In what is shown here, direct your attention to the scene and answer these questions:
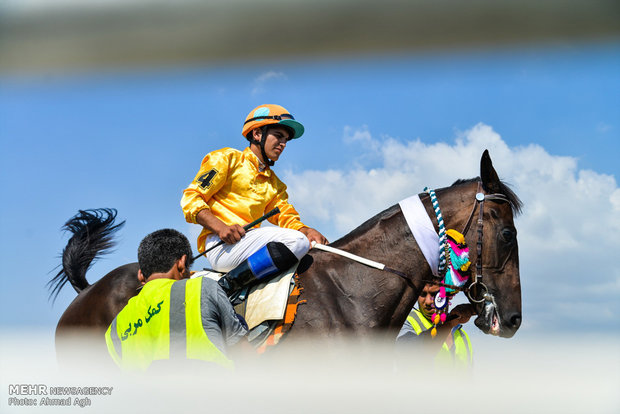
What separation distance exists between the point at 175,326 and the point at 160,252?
55 cm

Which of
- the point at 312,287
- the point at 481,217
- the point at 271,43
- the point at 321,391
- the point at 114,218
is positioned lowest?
the point at 321,391

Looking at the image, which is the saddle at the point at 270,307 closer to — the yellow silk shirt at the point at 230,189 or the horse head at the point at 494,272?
the yellow silk shirt at the point at 230,189

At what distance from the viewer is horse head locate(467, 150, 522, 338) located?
3.63 m

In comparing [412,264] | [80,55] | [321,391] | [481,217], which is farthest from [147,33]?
[481,217]

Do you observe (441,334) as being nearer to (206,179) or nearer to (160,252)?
(206,179)

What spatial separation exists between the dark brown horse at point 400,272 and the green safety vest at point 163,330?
1.11 metres

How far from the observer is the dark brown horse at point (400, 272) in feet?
11.0

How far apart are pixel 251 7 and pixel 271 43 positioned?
0.15ft

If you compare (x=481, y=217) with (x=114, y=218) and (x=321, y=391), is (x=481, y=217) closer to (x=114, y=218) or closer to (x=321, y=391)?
(x=321, y=391)

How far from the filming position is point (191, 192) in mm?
3562

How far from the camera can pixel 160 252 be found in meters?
2.61

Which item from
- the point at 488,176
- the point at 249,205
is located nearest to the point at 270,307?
the point at 249,205

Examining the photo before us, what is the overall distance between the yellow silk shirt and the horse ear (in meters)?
1.50

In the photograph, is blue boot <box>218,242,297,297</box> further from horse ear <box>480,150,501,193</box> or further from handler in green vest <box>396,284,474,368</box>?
horse ear <box>480,150,501,193</box>
